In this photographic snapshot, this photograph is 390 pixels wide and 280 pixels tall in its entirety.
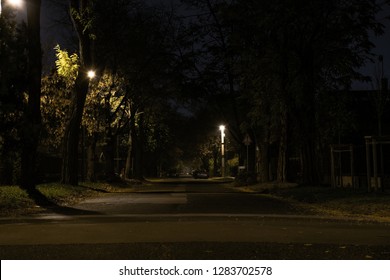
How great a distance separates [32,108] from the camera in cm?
2423

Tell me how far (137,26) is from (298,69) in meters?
15.3

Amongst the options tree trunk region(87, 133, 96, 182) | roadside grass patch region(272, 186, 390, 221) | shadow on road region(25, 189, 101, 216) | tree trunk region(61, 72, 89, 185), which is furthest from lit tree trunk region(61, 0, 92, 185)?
roadside grass patch region(272, 186, 390, 221)

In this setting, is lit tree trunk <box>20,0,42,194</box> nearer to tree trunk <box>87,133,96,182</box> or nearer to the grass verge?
the grass verge

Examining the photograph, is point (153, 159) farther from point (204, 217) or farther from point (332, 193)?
point (204, 217)

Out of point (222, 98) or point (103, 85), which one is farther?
point (222, 98)

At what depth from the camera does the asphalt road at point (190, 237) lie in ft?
30.3

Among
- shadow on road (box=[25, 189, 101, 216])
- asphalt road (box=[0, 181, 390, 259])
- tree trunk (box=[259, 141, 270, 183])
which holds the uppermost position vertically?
tree trunk (box=[259, 141, 270, 183])

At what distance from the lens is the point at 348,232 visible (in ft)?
40.1

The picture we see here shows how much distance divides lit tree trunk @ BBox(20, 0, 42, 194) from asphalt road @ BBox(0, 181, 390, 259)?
7.33 m

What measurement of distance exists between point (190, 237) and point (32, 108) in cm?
1483

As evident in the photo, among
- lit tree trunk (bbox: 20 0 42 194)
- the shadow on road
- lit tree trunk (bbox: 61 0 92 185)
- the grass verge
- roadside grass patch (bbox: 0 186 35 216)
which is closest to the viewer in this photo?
the shadow on road

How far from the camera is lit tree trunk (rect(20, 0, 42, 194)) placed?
23.5 m

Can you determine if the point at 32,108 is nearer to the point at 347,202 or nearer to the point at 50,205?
the point at 50,205

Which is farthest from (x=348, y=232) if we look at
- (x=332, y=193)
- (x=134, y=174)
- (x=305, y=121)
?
(x=134, y=174)
